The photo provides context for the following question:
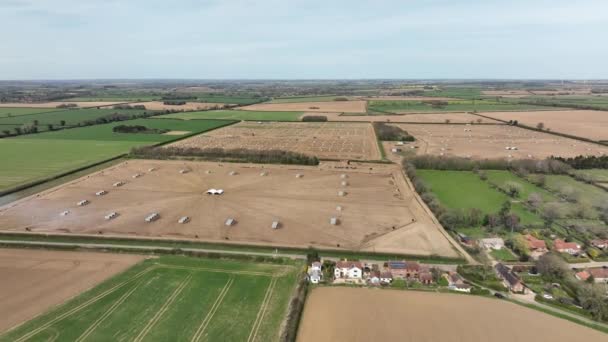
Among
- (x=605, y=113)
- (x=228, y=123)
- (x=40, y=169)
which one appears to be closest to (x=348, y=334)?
(x=40, y=169)

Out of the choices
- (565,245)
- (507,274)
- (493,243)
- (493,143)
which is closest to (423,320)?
(507,274)

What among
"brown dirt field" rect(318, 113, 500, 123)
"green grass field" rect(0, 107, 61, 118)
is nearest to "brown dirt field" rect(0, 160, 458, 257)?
"brown dirt field" rect(318, 113, 500, 123)

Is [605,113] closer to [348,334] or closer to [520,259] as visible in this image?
[520,259]

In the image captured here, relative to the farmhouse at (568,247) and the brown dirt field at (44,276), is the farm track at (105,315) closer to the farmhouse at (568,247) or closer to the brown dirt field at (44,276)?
the brown dirt field at (44,276)

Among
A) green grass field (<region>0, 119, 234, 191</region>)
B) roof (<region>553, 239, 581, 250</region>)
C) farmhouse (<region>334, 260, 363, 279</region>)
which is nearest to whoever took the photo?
farmhouse (<region>334, 260, 363, 279</region>)

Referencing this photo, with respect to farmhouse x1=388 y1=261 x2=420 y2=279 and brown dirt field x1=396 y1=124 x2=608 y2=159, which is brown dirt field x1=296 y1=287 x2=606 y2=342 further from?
brown dirt field x1=396 y1=124 x2=608 y2=159

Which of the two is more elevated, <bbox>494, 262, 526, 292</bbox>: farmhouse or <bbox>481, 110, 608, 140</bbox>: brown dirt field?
<bbox>481, 110, 608, 140</bbox>: brown dirt field
